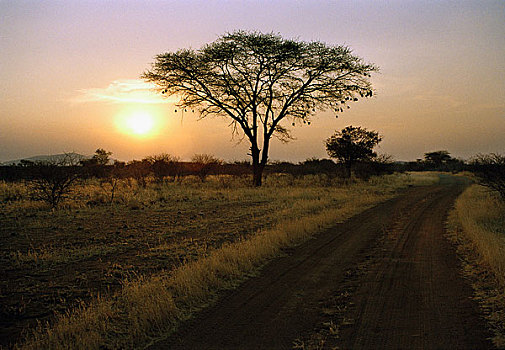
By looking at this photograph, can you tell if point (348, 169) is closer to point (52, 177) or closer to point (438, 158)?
point (52, 177)

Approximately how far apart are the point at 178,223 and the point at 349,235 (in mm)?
6435

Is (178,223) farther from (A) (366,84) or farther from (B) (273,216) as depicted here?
(A) (366,84)

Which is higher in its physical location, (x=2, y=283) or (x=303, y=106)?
(x=303, y=106)

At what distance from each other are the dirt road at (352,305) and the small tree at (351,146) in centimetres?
3167

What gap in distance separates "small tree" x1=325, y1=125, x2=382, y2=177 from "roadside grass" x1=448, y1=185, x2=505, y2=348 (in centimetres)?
2675

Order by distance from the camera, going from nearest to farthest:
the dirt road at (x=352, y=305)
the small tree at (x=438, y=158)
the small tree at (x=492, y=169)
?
the dirt road at (x=352, y=305) < the small tree at (x=492, y=169) < the small tree at (x=438, y=158)

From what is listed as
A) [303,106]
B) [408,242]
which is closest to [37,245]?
[408,242]

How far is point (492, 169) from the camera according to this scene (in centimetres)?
1577

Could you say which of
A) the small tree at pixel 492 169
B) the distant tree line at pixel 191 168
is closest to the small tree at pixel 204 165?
the distant tree line at pixel 191 168

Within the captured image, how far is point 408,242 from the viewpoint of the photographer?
32.7 ft

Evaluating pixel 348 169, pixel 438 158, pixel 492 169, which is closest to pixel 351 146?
pixel 348 169

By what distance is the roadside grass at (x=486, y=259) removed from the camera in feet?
16.4

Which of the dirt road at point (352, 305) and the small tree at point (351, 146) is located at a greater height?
the small tree at point (351, 146)

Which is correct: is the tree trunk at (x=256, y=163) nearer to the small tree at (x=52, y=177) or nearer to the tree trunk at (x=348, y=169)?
the tree trunk at (x=348, y=169)
